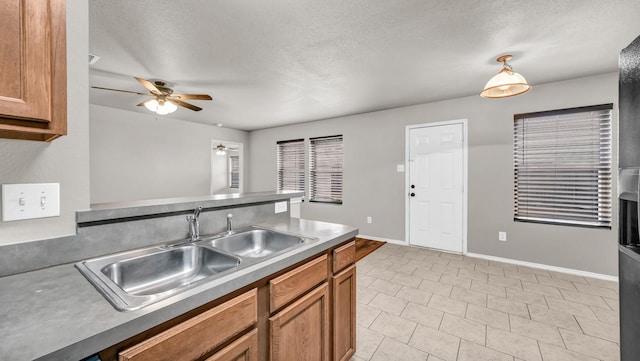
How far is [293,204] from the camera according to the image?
2.35 meters

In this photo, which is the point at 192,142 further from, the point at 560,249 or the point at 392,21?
the point at 560,249

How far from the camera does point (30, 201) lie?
923mm

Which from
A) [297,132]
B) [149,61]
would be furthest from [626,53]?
[297,132]

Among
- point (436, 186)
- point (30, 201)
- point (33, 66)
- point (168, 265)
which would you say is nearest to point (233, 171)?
point (436, 186)

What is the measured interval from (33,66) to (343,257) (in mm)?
1503

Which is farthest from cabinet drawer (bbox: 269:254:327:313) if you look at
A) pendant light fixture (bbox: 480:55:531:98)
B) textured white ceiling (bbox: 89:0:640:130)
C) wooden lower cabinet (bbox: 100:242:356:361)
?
pendant light fixture (bbox: 480:55:531:98)

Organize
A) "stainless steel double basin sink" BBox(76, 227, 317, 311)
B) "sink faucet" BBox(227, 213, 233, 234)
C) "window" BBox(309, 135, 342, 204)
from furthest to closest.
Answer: "window" BBox(309, 135, 342, 204), "sink faucet" BBox(227, 213, 233, 234), "stainless steel double basin sink" BBox(76, 227, 317, 311)

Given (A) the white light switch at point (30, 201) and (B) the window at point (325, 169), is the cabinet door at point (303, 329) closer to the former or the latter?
(A) the white light switch at point (30, 201)

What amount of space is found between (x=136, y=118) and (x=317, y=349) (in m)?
5.22

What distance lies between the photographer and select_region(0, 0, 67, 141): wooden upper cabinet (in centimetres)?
67

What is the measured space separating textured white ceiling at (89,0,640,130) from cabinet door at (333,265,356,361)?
6.08ft

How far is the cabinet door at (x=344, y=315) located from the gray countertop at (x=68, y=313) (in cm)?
64

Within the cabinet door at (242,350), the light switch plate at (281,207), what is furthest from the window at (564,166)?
the cabinet door at (242,350)

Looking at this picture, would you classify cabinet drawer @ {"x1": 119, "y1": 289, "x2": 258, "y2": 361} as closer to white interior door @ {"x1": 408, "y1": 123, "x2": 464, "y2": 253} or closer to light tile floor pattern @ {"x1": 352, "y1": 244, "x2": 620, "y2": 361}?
light tile floor pattern @ {"x1": 352, "y1": 244, "x2": 620, "y2": 361}
